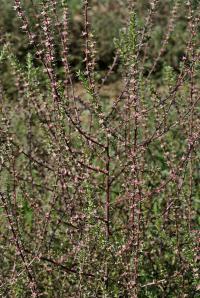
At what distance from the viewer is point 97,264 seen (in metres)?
2.82

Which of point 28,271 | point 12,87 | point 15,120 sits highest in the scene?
point 12,87

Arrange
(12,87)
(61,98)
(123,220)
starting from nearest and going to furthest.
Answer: (61,98) → (123,220) → (12,87)

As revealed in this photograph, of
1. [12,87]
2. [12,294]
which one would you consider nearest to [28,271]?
[12,294]

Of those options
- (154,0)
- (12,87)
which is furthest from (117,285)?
(12,87)

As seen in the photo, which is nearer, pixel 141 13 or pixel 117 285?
pixel 117 285

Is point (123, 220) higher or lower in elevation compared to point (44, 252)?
higher

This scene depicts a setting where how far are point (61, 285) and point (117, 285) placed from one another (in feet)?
1.06

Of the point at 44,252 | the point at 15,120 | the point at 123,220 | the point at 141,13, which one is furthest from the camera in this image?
the point at 141,13

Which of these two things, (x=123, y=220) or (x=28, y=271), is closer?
(x=28, y=271)

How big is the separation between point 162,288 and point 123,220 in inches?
19.5

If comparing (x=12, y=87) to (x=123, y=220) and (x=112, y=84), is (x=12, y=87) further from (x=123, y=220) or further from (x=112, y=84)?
(x=123, y=220)

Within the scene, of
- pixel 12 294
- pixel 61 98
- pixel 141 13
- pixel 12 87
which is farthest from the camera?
pixel 141 13

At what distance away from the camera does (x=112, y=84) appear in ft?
27.7

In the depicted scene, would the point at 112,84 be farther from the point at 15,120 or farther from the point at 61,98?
the point at 61,98
